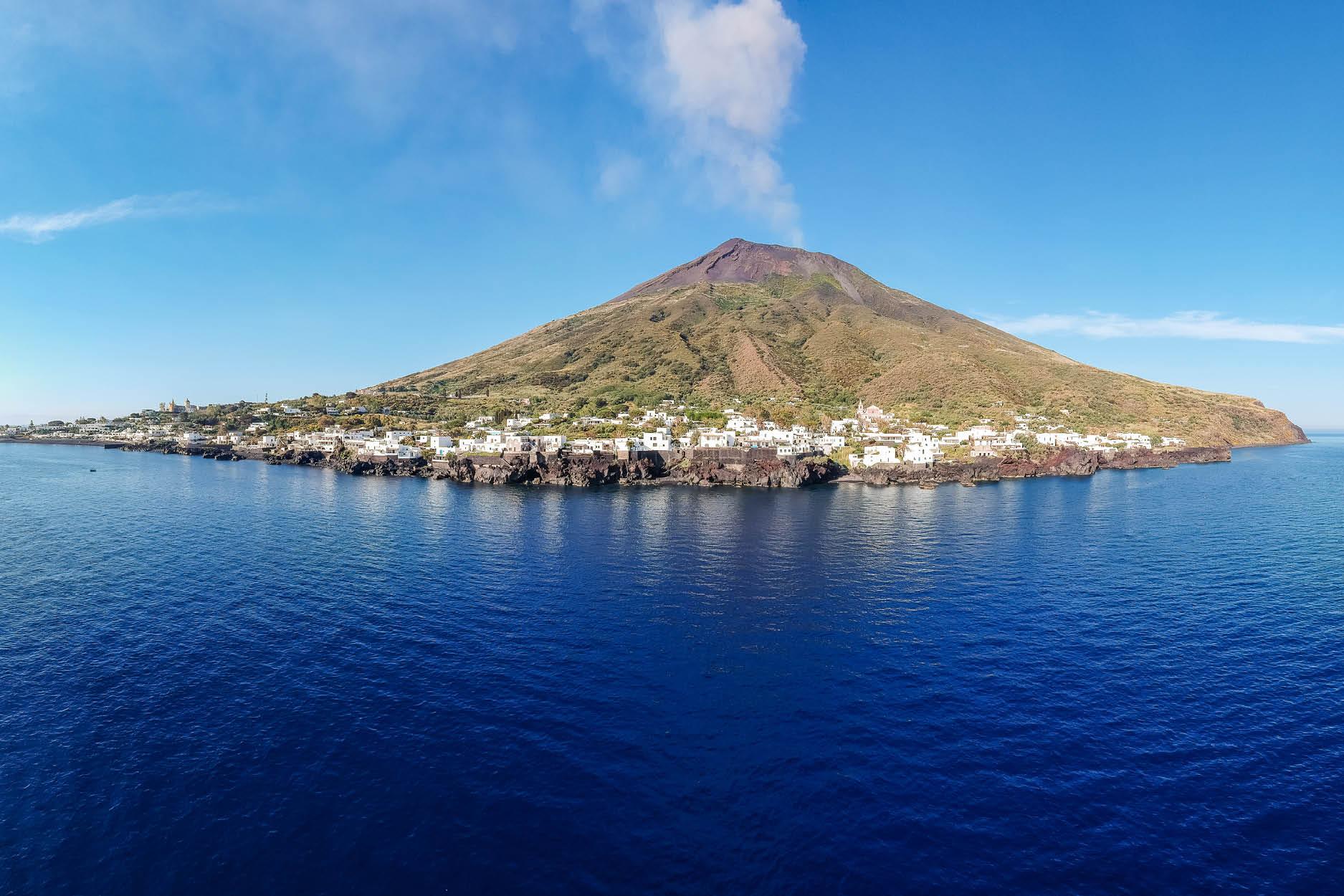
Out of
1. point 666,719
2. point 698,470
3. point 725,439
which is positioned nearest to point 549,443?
point 698,470

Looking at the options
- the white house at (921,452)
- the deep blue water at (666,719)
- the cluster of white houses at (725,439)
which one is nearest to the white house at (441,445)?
the cluster of white houses at (725,439)

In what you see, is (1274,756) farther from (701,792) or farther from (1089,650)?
(701,792)

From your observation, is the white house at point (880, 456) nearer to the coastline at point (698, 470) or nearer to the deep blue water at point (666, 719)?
the coastline at point (698, 470)

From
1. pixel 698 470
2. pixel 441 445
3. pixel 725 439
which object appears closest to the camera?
pixel 698 470

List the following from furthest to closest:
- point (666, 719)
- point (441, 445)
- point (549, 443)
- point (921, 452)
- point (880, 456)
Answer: point (441, 445) < point (549, 443) < point (921, 452) < point (880, 456) < point (666, 719)

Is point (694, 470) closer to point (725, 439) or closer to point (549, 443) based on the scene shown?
point (725, 439)

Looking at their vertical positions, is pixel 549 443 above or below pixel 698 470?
above
